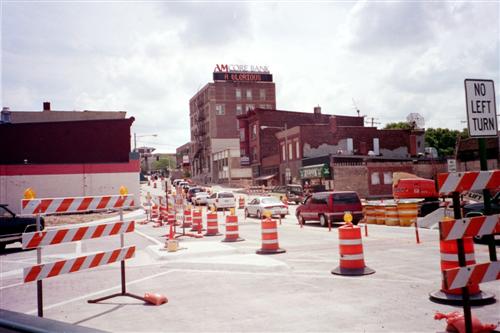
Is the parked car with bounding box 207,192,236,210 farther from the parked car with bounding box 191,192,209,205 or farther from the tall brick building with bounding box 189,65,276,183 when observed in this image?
the tall brick building with bounding box 189,65,276,183

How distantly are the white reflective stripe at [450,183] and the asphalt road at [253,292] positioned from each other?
6.36ft

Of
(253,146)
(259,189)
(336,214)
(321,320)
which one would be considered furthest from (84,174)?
(321,320)

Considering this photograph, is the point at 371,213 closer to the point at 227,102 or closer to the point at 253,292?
the point at 253,292

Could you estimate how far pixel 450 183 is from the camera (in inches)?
201

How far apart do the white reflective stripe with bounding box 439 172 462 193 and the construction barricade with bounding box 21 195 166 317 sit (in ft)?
17.1

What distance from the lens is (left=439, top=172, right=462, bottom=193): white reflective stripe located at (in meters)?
5.08

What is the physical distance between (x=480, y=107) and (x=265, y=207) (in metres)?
22.1

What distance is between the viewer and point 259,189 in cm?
6212

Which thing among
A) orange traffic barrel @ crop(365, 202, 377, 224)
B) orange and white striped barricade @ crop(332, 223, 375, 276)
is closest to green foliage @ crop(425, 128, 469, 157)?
orange traffic barrel @ crop(365, 202, 377, 224)

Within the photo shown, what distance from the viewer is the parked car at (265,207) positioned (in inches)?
1100

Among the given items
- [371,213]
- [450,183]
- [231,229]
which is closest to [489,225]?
[450,183]

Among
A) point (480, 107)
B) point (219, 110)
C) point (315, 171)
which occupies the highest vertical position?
point (219, 110)

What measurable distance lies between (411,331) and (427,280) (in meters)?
3.21

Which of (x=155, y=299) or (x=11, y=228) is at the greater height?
(x=11, y=228)
